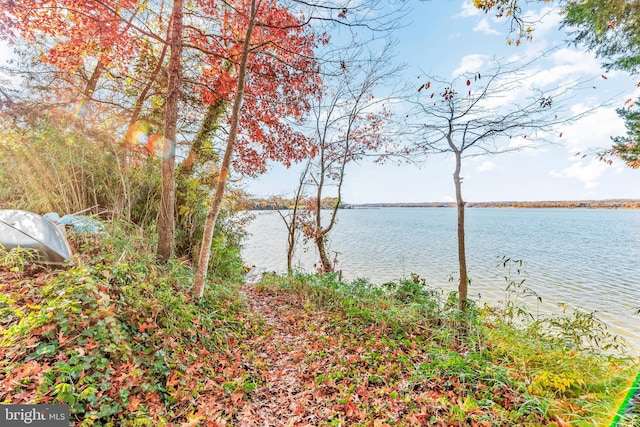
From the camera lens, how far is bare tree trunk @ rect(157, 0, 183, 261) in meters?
3.90

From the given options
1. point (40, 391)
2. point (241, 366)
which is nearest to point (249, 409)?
point (241, 366)

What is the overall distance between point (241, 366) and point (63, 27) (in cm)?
703

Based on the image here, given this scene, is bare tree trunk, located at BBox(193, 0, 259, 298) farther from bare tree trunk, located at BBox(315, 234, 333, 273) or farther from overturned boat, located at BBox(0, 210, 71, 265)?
bare tree trunk, located at BBox(315, 234, 333, 273)

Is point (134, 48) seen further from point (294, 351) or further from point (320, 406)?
point (320, 406)

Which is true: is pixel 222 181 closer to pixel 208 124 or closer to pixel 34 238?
pixel 34 238

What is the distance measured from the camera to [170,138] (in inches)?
155

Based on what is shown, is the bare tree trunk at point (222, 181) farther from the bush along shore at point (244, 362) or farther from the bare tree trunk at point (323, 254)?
the bare tree trunk at point (323, 254)

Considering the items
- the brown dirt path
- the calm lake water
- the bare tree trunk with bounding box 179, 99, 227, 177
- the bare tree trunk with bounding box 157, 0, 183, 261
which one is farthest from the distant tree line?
the brown dirt path

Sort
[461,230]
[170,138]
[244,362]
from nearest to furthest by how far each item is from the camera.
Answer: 1. [244,362]
2. [170,138]
3. [461,230]

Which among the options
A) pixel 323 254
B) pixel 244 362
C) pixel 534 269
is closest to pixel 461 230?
pixel 244 362

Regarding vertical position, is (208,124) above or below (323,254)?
above

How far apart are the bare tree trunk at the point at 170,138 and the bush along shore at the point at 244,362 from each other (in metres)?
0.32

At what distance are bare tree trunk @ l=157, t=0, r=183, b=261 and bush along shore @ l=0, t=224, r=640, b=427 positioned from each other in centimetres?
32

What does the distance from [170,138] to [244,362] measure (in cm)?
342
